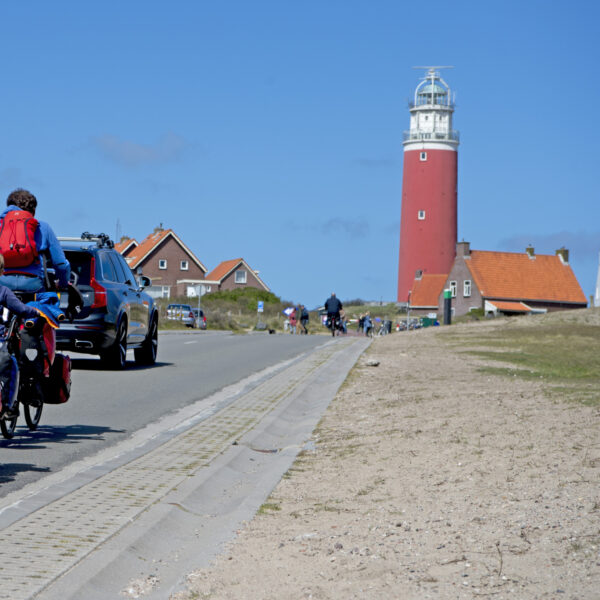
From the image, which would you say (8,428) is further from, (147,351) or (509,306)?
(509,306)

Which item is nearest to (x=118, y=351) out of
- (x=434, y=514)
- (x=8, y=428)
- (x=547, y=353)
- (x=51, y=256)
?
(x=8, y=428)

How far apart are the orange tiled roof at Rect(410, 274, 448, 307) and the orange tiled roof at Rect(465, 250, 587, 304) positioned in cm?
439

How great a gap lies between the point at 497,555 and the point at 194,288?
9361 cm

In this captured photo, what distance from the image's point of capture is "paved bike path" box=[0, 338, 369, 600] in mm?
4734

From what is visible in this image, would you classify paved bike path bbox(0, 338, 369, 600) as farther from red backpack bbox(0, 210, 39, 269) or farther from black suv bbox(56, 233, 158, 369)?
black suv bbox(56, 233, 158, 369)

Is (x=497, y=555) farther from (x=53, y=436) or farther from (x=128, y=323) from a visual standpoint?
(x=128, y=323)

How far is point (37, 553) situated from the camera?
16.2 feet

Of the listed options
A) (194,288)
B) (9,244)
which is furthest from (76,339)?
(194,288)

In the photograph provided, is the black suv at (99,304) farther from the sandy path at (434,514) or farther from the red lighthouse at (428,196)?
the red lighthouse at (428,196)

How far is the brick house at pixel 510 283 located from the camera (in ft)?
295

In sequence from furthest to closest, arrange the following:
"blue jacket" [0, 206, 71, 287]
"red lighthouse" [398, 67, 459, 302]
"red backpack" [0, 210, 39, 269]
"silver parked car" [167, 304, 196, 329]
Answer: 1. "red lighthouse" [398, 67, 459, 302]
2. "silver parked car" [167, 304, 196, 329]
3. "blue jacket" [0, 206, 71, 287]
4. "red backpack" [0, 210, 39, 269]

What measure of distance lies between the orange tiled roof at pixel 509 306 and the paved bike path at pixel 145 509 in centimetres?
7976

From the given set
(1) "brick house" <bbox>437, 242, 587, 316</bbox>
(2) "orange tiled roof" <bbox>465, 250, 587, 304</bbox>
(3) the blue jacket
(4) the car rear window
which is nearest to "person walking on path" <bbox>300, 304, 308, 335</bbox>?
(4) the car rear window

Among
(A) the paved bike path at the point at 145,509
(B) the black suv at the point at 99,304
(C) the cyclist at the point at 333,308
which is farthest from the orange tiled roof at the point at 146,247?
(A) the paved bike path at the point at 145,509
